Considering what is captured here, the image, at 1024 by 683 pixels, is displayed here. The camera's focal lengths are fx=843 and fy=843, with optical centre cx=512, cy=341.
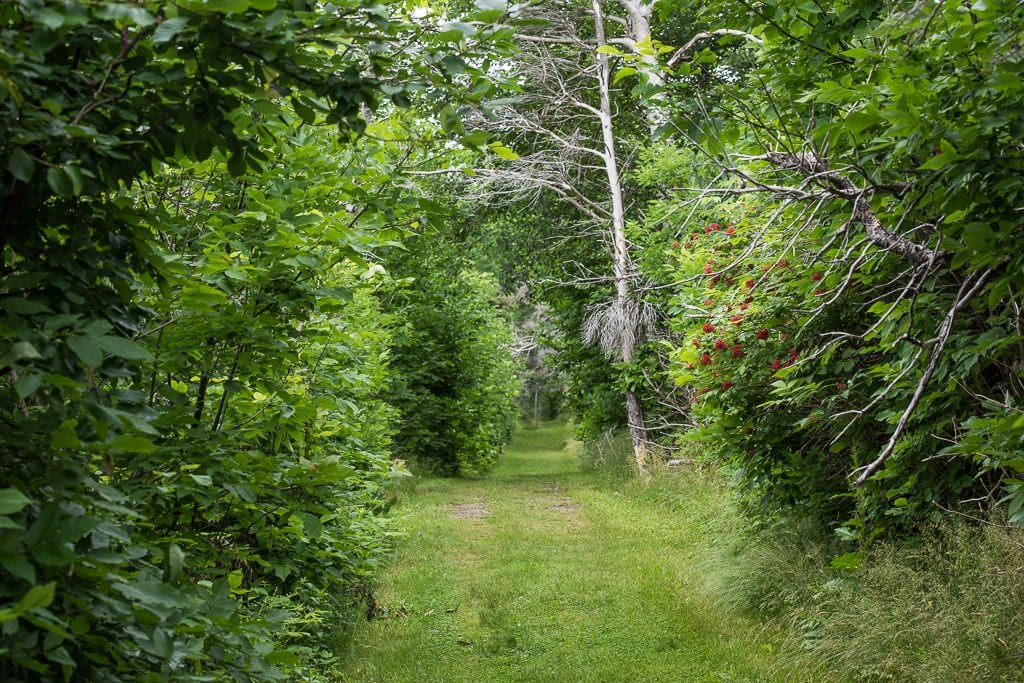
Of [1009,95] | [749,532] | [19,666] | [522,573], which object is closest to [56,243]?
[19,666]

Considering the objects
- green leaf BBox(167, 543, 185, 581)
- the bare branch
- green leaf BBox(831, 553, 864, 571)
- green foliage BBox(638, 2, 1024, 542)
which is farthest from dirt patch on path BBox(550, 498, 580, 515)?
green leaf BBox(167, 543, 185, 581)

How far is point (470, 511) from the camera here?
15.4 meters

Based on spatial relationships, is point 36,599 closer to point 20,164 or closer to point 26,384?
point 26,384

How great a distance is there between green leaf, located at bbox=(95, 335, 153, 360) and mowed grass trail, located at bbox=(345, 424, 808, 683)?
5.40 metres

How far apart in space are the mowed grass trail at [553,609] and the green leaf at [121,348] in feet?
17.7

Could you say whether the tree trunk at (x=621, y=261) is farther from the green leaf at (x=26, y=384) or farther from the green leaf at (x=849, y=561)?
the green leaf at (x=26, y=384)

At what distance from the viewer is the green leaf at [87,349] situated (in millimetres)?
1771

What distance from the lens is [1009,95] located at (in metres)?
3.20

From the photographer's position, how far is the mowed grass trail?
22.2 feet

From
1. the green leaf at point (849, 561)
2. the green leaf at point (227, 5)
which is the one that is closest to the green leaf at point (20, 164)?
the green leaf at point (227, 5)

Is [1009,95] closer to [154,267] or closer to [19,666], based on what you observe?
[154,267]

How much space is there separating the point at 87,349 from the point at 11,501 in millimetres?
349

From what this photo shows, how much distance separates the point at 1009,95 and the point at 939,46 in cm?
62

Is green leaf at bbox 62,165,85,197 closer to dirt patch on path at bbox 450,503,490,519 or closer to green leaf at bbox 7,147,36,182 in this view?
green leaf at bbox 7,147,36,182
